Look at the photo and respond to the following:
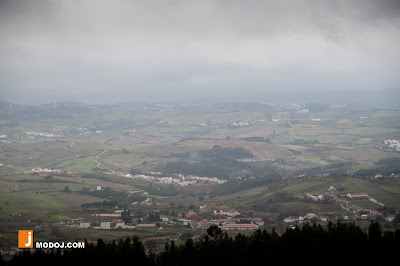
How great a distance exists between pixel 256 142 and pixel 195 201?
66.5 metres

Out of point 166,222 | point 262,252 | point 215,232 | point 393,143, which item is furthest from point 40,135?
point 262,252

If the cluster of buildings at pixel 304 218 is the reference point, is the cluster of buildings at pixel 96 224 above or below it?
above

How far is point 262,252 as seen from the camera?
34156mm

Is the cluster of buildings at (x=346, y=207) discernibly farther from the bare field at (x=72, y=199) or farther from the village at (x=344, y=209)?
the bare field at (x=72, y=199)

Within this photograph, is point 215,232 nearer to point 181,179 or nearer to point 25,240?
point 25,240

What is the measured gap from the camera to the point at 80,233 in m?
52.9

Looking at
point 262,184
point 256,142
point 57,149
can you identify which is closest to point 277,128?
point 256,142

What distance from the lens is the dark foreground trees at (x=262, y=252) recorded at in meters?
32.4

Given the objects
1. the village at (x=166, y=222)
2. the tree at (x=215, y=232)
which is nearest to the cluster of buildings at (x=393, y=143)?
the village at (x=166, y=222)

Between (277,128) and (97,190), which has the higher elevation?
(277,128)

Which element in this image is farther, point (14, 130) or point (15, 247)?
point (14, 130)

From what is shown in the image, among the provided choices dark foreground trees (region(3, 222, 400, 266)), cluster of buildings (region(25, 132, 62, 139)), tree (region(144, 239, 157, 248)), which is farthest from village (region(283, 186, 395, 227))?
cluster of buildings (region(25, 132, 62, 139))

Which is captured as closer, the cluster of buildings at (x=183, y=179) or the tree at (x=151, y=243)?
the tree at (x=151, y=243)

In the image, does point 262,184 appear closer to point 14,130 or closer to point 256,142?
point 256,142
